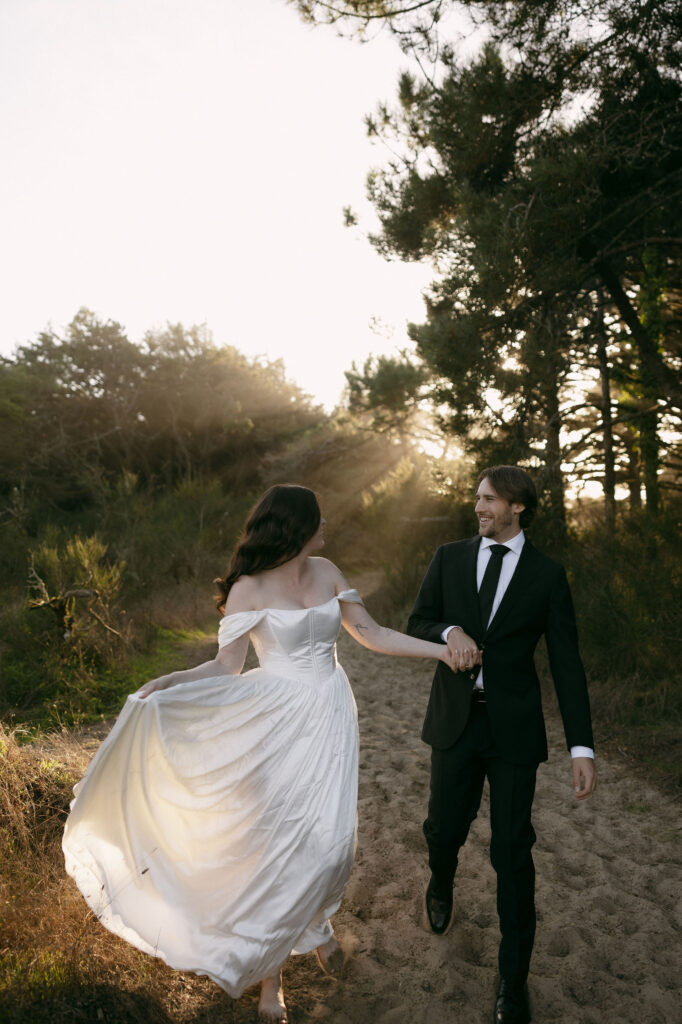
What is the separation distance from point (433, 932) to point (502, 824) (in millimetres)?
984

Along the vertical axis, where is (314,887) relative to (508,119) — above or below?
below

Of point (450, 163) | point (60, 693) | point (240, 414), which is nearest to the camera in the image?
point (60, 693)

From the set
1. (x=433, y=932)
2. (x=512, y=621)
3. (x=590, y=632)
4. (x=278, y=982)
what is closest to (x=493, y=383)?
(x=590, y=632)

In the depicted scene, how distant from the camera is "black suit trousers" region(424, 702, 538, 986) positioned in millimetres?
2629

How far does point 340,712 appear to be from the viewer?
2.79m

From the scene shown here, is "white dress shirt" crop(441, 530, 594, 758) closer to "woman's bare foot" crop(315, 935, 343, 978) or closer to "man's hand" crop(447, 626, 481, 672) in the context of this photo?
"man's hand" crop(447, 626, 481, 672)

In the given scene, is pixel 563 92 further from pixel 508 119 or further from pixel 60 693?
pixel 60 693

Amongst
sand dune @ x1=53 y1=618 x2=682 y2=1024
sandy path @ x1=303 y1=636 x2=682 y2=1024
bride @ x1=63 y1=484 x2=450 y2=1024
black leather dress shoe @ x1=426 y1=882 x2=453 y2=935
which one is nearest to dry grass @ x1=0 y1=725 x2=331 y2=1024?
sand dune @ x1=53 y1=618 x2=682 y2=1024

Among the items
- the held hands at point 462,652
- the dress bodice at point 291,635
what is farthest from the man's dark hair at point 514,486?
the dress bodice at point 291,635

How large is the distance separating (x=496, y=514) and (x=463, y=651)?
583mm

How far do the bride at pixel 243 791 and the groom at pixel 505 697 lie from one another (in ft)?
0.68

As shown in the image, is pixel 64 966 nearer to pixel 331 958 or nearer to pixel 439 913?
pixel 331 958

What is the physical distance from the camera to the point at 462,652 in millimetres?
2680

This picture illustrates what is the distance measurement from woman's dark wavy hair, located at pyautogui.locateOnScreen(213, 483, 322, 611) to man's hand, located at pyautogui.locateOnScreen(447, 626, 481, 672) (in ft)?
2.39
